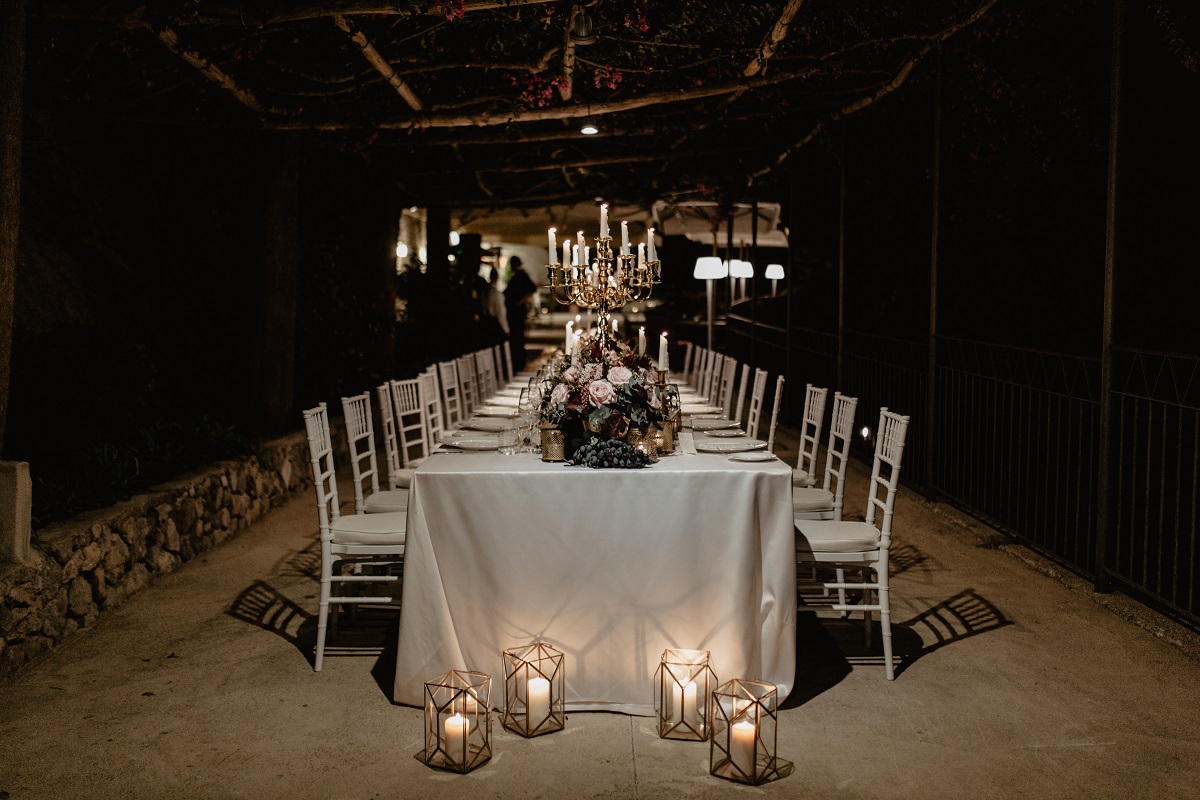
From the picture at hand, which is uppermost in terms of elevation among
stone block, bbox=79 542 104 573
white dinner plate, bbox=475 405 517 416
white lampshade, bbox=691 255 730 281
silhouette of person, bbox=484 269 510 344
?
white lampshade, bbox=691 255 730 281

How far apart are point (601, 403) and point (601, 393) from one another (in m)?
0.04

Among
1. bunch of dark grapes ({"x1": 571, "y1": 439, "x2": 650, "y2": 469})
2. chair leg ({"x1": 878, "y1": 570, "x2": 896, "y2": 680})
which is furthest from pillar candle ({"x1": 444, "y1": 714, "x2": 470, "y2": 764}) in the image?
chair leg ({"x1": 878, "y1": 570, "x2": 896, "y2": 680})

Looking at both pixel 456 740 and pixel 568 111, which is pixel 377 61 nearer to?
pixel 568 111

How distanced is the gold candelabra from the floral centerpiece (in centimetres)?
131

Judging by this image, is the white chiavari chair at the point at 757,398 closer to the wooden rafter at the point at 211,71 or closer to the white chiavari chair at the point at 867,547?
the white chiavari chair at the point at 867,547

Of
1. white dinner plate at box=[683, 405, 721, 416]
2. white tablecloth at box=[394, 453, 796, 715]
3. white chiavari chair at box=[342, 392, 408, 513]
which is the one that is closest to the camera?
white tablecloth at box=[394, 453, 796, 715]

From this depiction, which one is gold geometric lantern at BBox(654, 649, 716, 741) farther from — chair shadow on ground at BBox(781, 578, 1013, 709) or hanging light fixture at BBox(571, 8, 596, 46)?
hanging light fixture at BBox(571, 8, 596, 46)

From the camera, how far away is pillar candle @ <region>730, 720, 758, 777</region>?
3.00 meters

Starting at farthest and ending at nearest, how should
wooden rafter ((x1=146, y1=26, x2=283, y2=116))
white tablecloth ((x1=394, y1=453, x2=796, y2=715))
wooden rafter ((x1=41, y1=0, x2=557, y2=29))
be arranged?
wooden rafter ((x1=146, y1=26, x2=283, y2=116)) < wooden rafter ((x1=41, y1=0, x2=557, y2=29)) < white tablecloth ((x1=394, y1=453, x2=796, y2=715))

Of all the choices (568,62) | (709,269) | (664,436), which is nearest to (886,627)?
(664,436)

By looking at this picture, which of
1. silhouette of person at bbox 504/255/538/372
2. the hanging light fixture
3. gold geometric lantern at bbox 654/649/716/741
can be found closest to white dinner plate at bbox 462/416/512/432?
gold geometric lantern at bbox 654/649/716/741

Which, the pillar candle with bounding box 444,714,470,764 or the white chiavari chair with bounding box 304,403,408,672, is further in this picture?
the white chiavari chair with bounding box 304,403,408,672

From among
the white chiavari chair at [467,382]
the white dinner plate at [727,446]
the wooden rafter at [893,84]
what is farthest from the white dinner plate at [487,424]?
the wooden rafter at [893,84]

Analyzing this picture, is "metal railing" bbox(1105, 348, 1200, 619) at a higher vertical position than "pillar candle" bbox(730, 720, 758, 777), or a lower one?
higher
